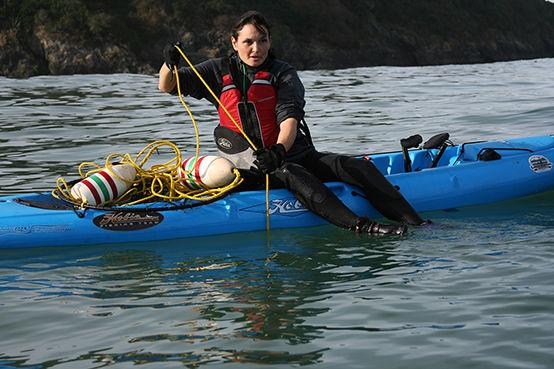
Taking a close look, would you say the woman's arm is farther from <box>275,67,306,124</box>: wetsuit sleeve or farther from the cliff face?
the cliff face

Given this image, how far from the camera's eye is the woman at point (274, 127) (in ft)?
21.6

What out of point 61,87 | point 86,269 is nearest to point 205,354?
point 86,269

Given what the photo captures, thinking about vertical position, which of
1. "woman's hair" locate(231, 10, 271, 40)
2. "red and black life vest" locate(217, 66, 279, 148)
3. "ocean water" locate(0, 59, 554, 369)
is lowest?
"ocean water" locate(0, 59, 554, 369)

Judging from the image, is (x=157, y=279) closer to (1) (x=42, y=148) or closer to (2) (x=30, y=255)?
(2) (x=30, y=255)

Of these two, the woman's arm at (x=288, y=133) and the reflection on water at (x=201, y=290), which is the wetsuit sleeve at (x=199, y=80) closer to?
the woman's arm at (x=288, y=133)

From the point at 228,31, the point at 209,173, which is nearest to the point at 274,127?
the point at 209,173

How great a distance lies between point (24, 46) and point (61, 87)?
14.2 m

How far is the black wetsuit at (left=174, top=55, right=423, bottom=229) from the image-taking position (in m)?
6.67

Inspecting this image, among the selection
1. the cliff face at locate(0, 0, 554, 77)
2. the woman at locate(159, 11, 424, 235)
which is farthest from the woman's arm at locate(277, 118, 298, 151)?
the cliff face at locate(0, 0, 554, 77)

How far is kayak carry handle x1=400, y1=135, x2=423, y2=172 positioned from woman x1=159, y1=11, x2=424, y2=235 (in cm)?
103

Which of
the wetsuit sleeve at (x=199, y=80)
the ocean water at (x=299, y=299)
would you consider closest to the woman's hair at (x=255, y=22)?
the wetsuit sleeve at (x=199, y=80)

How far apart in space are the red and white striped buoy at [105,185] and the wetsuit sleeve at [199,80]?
2.48ft

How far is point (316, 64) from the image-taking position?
150 ft

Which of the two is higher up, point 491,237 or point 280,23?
point 280,23
